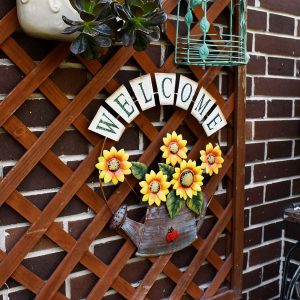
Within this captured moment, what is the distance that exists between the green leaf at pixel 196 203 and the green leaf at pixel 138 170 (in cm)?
17

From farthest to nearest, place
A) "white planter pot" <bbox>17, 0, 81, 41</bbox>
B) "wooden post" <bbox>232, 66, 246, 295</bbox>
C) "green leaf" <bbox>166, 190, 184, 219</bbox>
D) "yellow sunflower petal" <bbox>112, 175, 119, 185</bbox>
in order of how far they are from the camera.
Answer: "wooden post" <bbox>232, 66, 246, 295</bbox> < "green leaf" <bbox>166, 190, 184, 219</bbox> < "yellow sunflower petal" <bbox>112, 175, 119, 185</bbox> < "white planter pot" <bbox>17, 0, 81, 41</bbox>

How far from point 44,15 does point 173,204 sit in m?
0.58

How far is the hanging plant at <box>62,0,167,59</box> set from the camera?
0.81m

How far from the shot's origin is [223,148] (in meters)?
1.27

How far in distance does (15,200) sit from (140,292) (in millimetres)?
443

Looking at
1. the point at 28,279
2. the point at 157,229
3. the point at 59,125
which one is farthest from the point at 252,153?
the point at 28,279

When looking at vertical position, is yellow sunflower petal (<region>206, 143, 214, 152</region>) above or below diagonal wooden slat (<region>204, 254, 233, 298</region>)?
above

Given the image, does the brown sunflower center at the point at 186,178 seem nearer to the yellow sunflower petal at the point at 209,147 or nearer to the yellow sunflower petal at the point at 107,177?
the yellow sunflower petal at the point at 209,147

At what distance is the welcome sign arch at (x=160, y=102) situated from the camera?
1001 millimetres

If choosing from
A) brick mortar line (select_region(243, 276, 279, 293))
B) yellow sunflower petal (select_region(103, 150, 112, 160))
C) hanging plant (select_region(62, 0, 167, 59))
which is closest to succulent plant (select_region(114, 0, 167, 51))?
hanging plant (select_region(62, 0, 167, 59))

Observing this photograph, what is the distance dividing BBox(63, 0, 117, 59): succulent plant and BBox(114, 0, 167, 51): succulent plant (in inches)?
0.9

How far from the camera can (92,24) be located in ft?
2.69

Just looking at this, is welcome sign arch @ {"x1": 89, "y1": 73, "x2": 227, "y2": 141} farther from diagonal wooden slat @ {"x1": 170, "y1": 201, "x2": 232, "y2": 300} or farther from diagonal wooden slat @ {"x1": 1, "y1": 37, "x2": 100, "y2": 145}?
diagonal wooden slat @ {"x1": 170, "y1": 201, "x2": 232, "y2": 300}

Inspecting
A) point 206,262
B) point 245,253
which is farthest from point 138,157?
point 245,253
